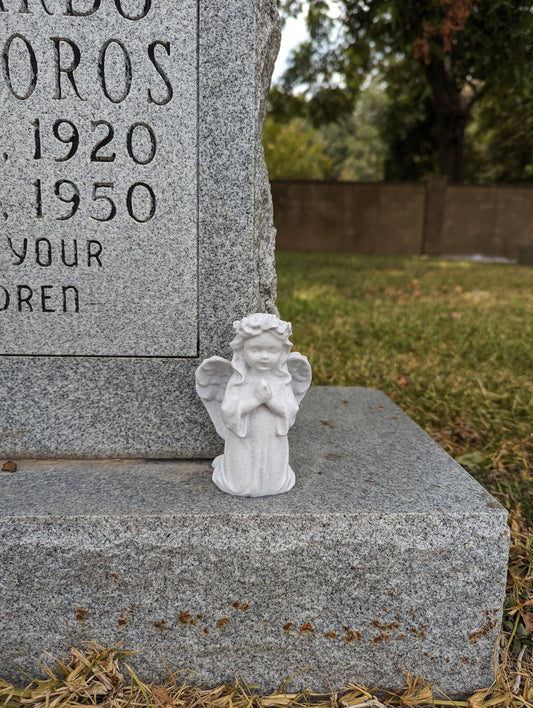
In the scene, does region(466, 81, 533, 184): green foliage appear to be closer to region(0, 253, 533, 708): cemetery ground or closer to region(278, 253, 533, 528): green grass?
region(0, 253, 533, 708): cemetery ground

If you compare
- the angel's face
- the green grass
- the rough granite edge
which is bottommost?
the green grass

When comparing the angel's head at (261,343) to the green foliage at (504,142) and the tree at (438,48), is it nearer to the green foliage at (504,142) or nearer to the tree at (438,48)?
the tree at (438,48)

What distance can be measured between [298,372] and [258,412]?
235mm

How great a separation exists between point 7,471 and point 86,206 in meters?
0.99

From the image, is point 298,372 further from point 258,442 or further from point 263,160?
point 263,160

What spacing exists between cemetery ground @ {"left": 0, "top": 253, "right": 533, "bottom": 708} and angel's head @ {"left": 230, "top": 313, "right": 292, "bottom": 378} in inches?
36.9

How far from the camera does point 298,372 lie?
1914 millimetres

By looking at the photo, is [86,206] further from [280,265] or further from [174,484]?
[280,265]

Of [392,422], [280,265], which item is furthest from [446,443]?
[280,265]

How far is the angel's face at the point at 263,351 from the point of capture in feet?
5.55

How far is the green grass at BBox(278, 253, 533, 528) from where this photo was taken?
3064 mm

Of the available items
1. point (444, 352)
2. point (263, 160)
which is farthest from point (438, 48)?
point (263, 160)

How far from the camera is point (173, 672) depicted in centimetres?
168

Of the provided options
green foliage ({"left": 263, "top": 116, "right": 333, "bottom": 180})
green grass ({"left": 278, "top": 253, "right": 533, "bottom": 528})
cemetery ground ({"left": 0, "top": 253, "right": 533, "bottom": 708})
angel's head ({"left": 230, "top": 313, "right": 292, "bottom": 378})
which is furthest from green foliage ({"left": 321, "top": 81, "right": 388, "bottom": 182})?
angel's head ({"left": 230, "top": 313, "right": 292, "bottom": 378})
